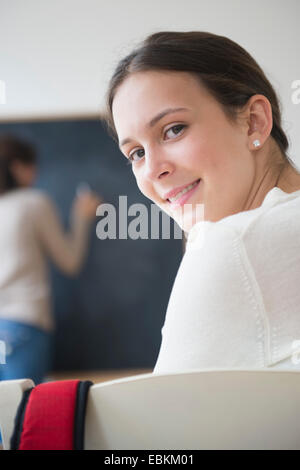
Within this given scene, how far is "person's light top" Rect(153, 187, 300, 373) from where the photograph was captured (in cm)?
54

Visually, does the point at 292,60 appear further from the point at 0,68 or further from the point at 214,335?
the point at 0,68

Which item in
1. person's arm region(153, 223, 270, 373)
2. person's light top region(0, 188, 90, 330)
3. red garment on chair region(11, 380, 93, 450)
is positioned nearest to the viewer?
red garment on chair region(11, 380, 93, 450)

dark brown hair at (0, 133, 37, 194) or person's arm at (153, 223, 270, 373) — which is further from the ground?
dark brown hair at (0, 133, 37, 194)

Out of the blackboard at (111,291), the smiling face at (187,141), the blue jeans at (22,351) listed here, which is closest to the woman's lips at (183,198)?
the smiling face at (187,141)

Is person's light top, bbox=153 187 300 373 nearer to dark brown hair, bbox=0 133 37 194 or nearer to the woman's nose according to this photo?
the woman's nose

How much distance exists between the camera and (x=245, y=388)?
424 millimetres

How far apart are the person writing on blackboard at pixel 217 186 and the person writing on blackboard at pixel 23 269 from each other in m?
1.38

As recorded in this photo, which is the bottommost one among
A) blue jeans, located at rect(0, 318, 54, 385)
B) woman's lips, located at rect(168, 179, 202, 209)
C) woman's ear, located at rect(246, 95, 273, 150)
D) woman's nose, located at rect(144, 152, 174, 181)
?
blue jeans, located at rect(0, 318, 54, 385)

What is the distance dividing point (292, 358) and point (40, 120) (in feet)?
9.70

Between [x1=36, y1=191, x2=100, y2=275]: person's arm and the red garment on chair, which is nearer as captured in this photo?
the red garment on chair

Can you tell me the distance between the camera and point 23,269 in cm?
223

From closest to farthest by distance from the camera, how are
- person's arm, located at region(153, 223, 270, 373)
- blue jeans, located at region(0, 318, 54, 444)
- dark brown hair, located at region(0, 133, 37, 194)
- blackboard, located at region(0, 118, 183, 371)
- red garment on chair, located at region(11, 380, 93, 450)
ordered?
1. red garment on chair, located at region(11, 380, 93, 450)
2. person's arm, located at region(153, 223, 270, 373)
3. blue jeans, located at region(0, 318, 54, 444)
4. dark brown hair, located at region(0, 133, 37, 194)
5. blackboard, located at region(0, 118, 183, 371)

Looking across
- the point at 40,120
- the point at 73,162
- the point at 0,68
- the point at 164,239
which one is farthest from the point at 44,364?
the point at 0,68

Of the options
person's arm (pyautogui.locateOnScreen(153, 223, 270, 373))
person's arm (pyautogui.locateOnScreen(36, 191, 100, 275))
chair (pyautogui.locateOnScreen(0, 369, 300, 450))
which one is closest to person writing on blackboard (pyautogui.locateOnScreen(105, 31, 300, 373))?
person's arm (pyautogui.locateOnScreen(153, 223, 270, 373))
